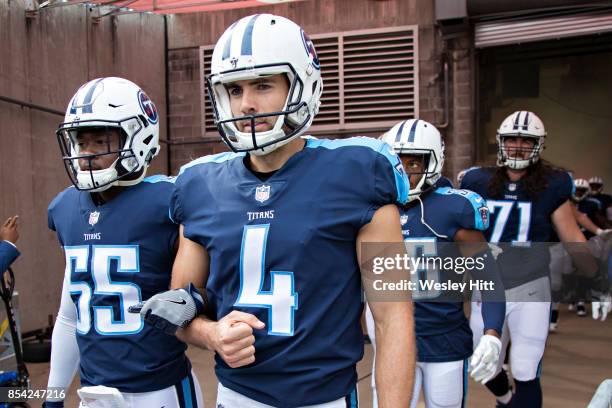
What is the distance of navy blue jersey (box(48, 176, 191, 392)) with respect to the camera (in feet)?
8.04

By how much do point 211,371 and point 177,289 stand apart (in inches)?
169

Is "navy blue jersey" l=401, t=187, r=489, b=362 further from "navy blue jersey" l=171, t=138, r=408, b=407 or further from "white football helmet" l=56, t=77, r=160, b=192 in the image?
"navy blue jersey" l=171, t=138, r=408, b=407

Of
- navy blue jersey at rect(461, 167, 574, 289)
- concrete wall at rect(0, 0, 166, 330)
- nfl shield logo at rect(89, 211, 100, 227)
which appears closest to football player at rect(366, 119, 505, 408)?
navy blue jersey at rect(461, 167, 574, 289)

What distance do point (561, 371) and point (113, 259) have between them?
4.78m

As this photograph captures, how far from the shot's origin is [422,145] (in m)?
3.62

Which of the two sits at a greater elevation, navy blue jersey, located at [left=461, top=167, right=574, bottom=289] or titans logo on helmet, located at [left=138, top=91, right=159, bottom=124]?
titans logo on helmet, located at [left=138, top=91, right=159, bottom=124]

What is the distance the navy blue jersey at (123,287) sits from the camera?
245cm

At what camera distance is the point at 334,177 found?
1667mm

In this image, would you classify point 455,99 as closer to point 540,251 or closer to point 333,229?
point 540,251

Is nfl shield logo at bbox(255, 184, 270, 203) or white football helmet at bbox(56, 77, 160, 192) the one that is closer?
nfl shield logo at bbox(255, 184, 270, 203)

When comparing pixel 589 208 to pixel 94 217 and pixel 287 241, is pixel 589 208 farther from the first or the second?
pixel 287 241

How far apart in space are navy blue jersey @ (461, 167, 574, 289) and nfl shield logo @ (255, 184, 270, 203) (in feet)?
9.49

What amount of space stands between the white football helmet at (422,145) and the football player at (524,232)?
36.8 inches

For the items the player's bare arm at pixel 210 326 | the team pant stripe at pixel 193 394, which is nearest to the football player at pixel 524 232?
the team pant stripe at pixel 193 394
